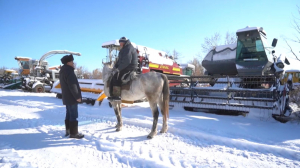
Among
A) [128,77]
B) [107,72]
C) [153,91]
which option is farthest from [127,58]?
[153,91]

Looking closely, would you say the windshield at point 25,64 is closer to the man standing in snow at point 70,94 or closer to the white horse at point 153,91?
the man standing in snow at point 70,94

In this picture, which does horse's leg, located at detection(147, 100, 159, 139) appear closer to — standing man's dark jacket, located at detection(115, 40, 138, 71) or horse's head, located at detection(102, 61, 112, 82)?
standing man's dark jacket, located at detection(115, 40, 138, 71)

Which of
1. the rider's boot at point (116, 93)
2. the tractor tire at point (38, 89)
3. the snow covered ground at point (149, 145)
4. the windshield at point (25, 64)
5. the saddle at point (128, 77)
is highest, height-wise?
the windshield at point (25, 64)

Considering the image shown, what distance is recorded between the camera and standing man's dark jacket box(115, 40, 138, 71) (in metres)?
4.09

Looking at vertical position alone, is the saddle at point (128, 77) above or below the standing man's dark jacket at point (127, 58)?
below

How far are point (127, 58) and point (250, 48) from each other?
5.72m

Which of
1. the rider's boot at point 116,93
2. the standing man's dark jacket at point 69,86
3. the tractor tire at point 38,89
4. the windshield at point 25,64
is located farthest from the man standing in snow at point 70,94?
the windshield at point 25,64

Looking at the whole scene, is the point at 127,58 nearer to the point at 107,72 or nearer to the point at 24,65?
the point at 107,72

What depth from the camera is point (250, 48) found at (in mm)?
6871

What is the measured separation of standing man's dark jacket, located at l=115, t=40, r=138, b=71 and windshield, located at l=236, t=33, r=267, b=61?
5.12m

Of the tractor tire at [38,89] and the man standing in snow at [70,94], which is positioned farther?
the tractor tire at [38,89]

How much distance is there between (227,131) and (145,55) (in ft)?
22.9

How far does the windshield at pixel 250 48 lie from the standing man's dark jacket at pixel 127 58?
5.12 metres

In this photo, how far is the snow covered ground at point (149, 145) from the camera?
2.54 meters
